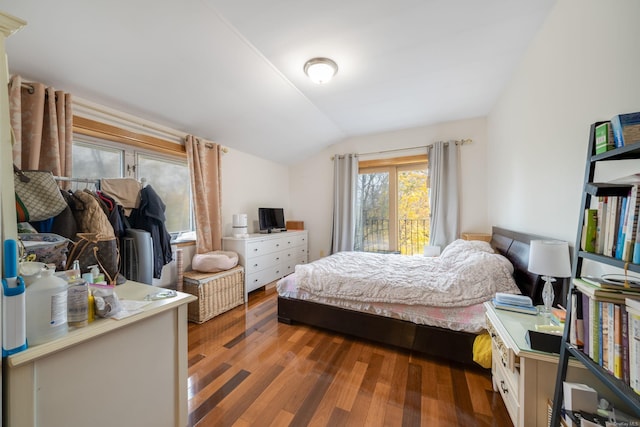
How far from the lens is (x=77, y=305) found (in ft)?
2.75

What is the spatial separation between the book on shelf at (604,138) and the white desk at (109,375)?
1.83 meters

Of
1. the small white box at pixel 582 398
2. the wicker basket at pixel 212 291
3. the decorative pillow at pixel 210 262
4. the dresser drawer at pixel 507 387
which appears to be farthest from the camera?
the decorative pillow at pixel 210 262

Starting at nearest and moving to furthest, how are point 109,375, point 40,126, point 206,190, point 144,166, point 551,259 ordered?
1. point 109,375
2. point 551,259
3. point 40,126
4. point 144,166
5. point 206,190

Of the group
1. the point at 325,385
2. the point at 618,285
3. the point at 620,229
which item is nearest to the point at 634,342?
the point at 618,285

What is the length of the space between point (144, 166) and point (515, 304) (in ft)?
11.8

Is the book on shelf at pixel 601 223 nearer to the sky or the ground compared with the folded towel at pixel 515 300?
nearer to the sky

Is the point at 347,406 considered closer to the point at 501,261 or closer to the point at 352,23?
the point at 501,261

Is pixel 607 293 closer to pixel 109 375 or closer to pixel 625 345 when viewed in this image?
pixel 625 345

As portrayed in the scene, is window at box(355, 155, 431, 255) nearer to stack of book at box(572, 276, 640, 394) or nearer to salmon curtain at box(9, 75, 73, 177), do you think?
stack of book at box(572, 276, 640, 394)

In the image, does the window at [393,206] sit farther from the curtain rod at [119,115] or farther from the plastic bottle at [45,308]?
the plastic bottle at [45,308]

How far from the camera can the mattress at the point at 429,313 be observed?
1.75 m

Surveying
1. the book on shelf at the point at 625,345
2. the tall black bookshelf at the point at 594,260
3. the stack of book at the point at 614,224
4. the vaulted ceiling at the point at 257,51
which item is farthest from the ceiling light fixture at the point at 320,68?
the book on shelf at the point at 625,345

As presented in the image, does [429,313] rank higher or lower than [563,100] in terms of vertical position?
lower

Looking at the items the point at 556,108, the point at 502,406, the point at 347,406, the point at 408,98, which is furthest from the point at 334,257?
the point at 556,108
